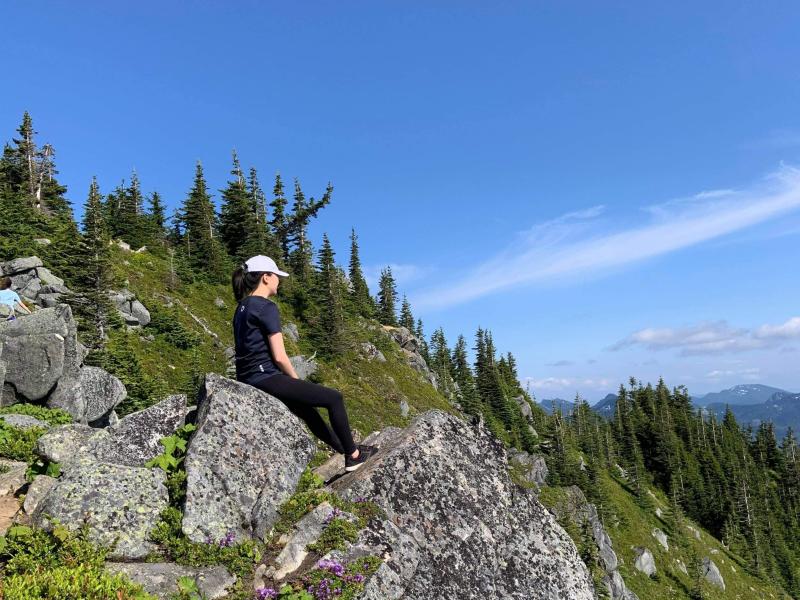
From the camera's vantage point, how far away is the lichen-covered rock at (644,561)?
77875 millimetres

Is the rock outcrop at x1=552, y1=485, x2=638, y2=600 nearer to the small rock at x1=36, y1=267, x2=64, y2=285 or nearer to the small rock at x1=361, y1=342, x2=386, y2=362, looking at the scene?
the small rock at x1=361, y1=342, x2=386, y2=362

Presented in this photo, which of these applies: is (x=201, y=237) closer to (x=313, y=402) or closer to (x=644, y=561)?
(x=313, y=402)

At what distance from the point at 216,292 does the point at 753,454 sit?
18883cm

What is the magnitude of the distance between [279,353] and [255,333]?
49cm

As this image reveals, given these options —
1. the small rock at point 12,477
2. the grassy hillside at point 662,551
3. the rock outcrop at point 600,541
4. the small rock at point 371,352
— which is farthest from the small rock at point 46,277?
the grassy hillside at point 662,551

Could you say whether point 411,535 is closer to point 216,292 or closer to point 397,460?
point 397,460

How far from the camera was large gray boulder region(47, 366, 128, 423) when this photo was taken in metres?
19.6

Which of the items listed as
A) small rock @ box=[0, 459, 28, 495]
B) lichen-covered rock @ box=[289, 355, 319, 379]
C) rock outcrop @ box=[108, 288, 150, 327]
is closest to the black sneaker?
small rock @ box=[0, 459, 28, 495]

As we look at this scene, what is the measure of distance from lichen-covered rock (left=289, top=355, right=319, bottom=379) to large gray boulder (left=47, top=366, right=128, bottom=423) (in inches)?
811

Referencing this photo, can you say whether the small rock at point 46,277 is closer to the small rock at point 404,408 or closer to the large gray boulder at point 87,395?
the large gray boulder at point 87,395

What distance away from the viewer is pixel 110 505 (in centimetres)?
632

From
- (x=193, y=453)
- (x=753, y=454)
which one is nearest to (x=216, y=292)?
(x=193, y=453)

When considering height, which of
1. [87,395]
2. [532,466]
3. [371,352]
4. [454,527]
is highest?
[371,352]

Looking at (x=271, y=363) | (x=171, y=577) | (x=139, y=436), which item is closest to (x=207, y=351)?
(x=139, y=436)
